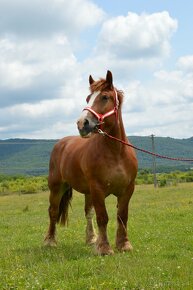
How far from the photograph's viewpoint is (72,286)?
5.63 m

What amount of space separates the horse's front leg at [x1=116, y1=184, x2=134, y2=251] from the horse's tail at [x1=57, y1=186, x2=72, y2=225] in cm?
234

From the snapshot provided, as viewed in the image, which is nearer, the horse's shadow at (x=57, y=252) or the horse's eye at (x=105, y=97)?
the horse's eye at (x=105, y=97)

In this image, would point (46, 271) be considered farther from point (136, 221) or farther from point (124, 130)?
point (136, 221)

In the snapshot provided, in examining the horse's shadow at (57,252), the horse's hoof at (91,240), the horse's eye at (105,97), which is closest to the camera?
the horse's eye at (105,97)

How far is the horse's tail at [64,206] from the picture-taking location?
416 inches

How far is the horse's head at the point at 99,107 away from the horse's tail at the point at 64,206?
338 cm

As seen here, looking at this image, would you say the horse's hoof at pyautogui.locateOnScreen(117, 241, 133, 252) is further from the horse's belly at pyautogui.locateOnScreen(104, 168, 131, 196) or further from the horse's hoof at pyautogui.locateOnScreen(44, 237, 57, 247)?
the horse's hoof at pyautogui.locateOnScreen(44, 237, 57, 247)

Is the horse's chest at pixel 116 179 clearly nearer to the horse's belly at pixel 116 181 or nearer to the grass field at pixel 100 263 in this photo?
the horse's belly at pixel 116 181

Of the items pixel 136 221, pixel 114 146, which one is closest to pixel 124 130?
pixel 114 146

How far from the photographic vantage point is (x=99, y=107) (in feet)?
25.2

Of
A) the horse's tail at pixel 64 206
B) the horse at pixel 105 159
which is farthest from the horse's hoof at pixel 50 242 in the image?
the horse at pixel 105 159

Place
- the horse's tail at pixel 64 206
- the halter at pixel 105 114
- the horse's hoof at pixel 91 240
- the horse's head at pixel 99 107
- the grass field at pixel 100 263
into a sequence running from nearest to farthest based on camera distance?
the grass field at pixel 100 263, the horse's head at pixel 99 107, the halter at pixel 105 114, the horse's hoof at pixel 91 240, the horse's tail at pixel 64 206

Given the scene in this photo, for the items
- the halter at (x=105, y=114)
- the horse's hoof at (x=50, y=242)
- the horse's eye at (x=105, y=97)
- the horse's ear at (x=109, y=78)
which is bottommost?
the horse's hoof at (x=50, y=242)

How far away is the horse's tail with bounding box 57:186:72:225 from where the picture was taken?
34.7ft
